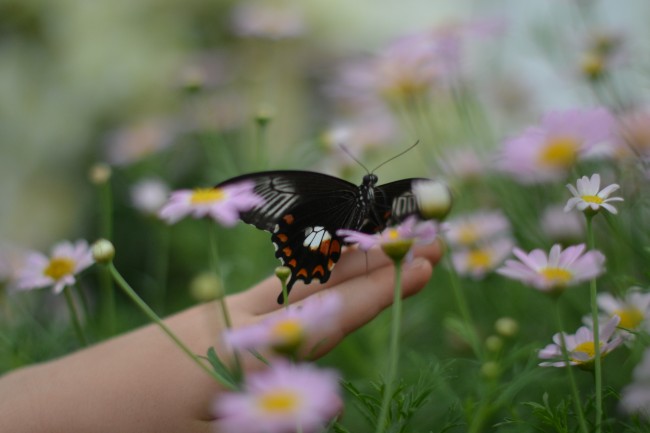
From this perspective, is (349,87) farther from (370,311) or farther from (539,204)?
(370,311)

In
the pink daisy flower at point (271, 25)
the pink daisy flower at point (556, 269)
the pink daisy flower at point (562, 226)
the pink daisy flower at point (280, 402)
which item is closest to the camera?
the pink daisy flower at point (280, 402)

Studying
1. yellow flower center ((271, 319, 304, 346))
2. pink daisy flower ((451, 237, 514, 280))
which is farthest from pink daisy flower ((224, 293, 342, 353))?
pink daisy flower ((451, 237, 514, 280))

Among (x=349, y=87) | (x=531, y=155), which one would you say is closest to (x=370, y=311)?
(x=531, y=155)

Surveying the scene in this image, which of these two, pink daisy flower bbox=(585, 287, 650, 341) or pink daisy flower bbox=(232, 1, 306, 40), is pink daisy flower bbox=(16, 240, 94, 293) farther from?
pink daisy flower bbox=(232, 1, 306, 40)

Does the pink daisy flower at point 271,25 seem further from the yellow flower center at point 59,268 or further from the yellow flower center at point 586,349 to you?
the yellow flower center at point 586,349

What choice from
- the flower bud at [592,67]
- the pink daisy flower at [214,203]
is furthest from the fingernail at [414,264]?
the flower bud at [592,67]

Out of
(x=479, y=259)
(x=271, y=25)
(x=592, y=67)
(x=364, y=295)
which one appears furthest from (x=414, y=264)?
(x=271, y=25)
